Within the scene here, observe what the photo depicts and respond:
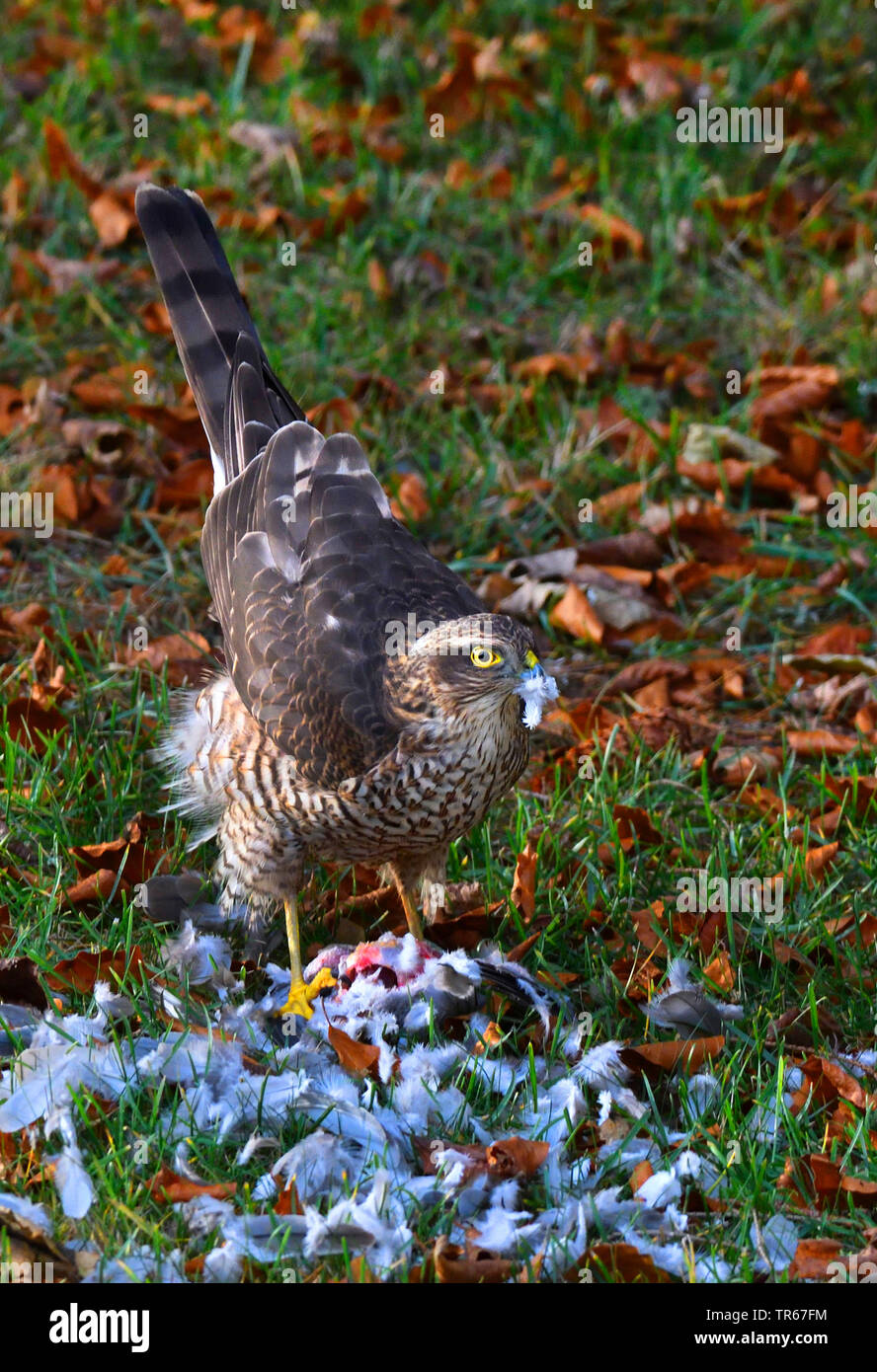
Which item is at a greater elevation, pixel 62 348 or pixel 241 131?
pixel 241 131

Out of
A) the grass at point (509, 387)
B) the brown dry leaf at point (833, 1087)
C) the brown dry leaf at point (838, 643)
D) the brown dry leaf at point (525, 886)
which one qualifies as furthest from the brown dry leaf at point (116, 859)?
the brown dry leaf at point (838, 643)

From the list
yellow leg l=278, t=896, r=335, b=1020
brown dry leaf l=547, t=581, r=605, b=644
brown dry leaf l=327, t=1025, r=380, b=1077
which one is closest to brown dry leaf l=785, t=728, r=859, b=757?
brown dry leaf l=547, t=581, r=605, b=644

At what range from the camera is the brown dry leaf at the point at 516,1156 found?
321cm

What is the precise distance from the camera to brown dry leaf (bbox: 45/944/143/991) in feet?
11.9

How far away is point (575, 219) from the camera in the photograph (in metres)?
7.03

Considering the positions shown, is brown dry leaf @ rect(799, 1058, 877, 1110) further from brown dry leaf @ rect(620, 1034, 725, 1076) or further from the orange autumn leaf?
the orange autumn leaf

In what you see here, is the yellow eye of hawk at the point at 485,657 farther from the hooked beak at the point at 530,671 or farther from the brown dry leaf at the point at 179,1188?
the brown dry leaf at the point at 179,1188

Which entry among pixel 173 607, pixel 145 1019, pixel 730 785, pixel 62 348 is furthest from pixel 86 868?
pixel 62 348

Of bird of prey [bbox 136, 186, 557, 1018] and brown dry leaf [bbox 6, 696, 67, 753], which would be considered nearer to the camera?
bird of prey [bbox 136, 186, 557, 1018]

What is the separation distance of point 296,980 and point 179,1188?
2.82ft

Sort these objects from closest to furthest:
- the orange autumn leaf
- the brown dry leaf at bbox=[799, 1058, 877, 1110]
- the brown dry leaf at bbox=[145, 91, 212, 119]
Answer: the brown dry leaf at bbox=[799, 1058, 877, 1110] → the orange autumn leaf → the brown dry leaf at bbox=[145, 91, 212, 119]

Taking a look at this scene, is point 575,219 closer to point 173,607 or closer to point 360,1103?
point 173,607

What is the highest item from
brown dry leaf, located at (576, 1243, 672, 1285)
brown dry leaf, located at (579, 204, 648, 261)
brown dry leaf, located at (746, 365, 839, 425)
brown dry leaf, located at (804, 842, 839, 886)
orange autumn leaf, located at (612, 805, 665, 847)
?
brown dry leaf, located at (579, 204, 648, 261)

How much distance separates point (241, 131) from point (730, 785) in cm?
415
